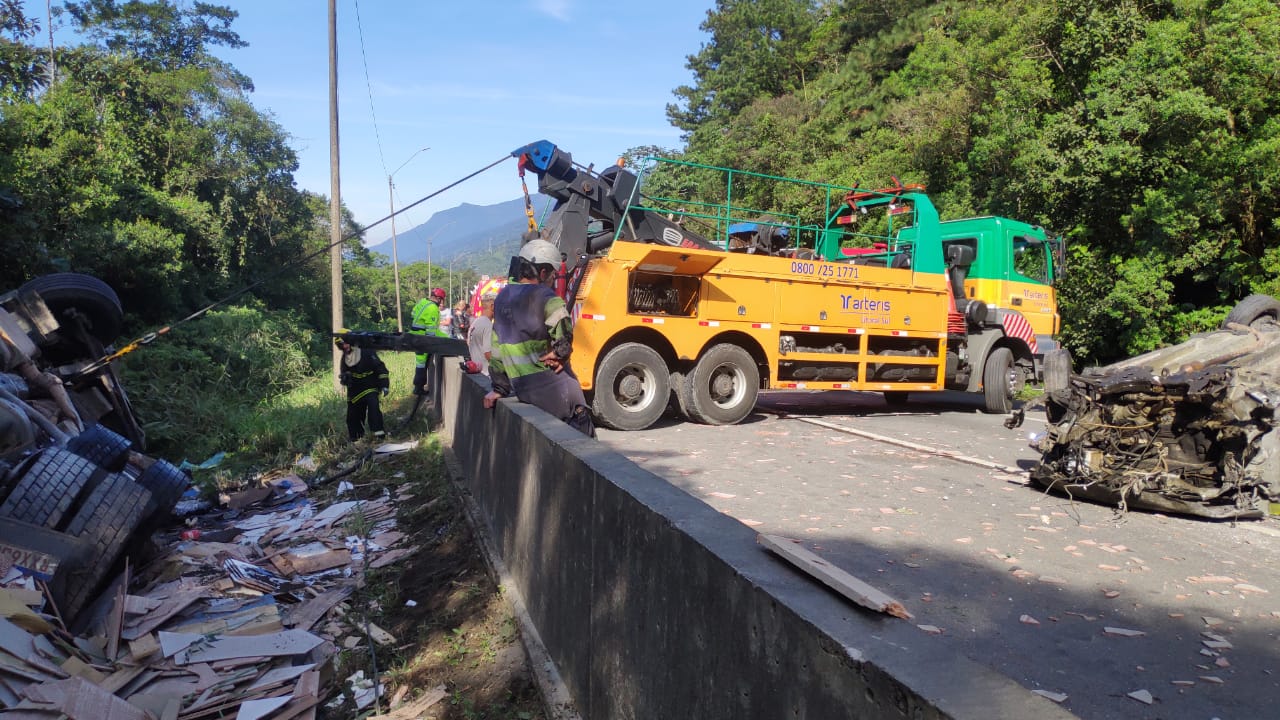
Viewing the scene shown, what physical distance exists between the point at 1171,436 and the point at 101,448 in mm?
8013

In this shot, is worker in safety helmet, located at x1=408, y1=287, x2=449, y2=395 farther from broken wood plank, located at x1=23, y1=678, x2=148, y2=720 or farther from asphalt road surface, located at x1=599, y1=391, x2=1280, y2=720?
broken wood plank, located at x1=23, y1=678, x2=148, y2=720

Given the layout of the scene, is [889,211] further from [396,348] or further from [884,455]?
[396,348]

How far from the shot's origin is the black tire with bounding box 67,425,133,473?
5195 millimetres

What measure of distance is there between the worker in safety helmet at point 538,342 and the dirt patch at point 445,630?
1.18m

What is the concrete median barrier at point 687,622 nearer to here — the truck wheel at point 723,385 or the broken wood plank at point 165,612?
the broken wood plank at point 165,612

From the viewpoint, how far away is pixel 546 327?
5.69 m

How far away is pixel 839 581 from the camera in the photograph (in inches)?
70.6

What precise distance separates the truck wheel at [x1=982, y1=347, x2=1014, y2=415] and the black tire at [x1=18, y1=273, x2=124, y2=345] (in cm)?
1153

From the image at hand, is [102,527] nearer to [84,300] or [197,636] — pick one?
[197,636]

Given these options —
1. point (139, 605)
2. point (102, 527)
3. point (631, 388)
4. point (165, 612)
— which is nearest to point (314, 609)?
point (165, 612)

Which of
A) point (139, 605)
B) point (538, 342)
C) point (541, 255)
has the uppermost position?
point (541, 255)

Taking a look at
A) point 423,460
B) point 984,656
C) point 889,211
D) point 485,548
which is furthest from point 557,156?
point 984,656

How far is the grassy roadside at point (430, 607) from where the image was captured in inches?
141

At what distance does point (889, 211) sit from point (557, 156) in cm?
528
